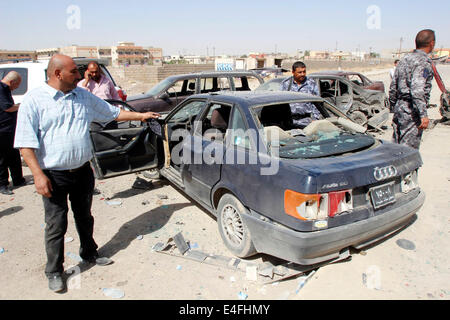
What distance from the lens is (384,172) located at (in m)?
2.63

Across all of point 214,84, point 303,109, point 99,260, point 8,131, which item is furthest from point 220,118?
point 214,84

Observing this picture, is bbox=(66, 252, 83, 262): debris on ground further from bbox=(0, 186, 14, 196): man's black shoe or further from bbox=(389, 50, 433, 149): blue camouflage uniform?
bbox=(389, 50, 433, 149): blue camouflage uniform

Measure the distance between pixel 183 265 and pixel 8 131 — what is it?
154 inches

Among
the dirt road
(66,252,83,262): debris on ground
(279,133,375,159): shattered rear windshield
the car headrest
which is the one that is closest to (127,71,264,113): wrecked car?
the dirt road

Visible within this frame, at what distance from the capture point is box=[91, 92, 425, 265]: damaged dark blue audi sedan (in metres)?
2.40

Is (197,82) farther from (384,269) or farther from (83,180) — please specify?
(384,269)

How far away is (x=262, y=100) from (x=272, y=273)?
5.56ft

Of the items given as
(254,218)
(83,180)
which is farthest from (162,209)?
(254,218)

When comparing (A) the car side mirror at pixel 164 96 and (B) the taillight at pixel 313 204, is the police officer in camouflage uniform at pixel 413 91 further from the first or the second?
A: (A) the car side mirror at pixel 164 96

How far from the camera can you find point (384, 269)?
284cm

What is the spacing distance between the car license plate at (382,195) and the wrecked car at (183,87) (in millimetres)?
6156

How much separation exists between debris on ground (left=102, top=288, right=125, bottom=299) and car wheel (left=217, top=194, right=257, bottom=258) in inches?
43.7

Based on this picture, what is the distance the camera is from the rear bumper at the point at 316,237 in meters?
2.40

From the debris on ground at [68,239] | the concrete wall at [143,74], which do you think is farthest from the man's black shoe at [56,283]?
the concrete wall at [143,74]
